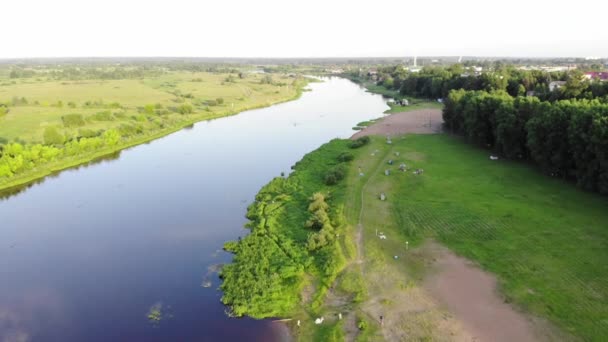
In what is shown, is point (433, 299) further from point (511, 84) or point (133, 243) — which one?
point (511, 84)

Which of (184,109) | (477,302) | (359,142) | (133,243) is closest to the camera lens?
(477,302)

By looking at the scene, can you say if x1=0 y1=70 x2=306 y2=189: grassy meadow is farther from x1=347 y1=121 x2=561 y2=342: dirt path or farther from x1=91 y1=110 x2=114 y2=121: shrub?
x1=347 y1=121 x2=561 y2=342: dirt path

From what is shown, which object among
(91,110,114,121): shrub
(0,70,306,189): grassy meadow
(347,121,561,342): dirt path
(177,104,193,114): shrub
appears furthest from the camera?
(177,104,193,114): shrub

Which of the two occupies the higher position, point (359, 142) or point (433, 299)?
point (359, 142)

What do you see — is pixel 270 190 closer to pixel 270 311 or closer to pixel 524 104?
pixel 270 311

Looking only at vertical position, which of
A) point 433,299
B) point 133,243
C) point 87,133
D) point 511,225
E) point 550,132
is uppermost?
point 550,132

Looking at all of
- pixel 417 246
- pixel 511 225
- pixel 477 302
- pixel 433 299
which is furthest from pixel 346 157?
pixel 477 302

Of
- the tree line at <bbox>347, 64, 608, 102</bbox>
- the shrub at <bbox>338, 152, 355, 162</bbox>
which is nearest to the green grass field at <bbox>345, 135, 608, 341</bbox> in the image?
the shrub at <bbox>338, 152, 355, 162</bbox>
